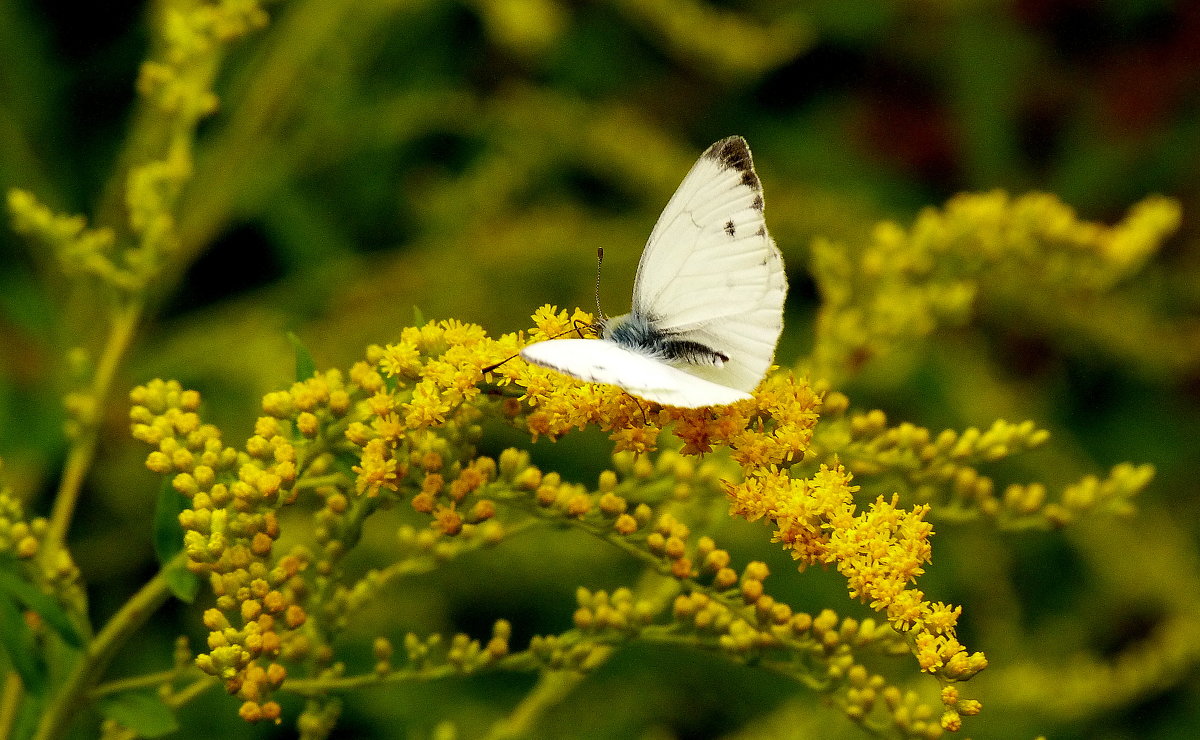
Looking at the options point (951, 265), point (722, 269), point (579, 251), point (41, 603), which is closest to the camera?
point (41, 603)

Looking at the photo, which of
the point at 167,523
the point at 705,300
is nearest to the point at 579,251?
the point at 705,300

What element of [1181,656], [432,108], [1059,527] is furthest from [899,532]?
[432,108]

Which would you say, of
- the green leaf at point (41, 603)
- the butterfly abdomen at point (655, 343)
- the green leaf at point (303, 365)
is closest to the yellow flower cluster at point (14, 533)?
the green leaf at point (41, 603)

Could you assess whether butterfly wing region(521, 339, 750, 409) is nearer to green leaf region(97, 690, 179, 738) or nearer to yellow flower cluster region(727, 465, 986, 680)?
yellow flower cluster region(727, 465, 986, 680)

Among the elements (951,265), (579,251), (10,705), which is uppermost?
(579,251)

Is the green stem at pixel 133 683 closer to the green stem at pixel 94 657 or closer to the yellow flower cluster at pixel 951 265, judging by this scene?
the green stem at pixel 94 657

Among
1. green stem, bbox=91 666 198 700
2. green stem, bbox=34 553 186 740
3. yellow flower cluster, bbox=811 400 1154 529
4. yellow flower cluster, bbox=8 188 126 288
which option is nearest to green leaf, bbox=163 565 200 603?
green stem, bbox=34 553 186 740

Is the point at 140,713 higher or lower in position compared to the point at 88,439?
lower

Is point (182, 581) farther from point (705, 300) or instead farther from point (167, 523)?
point (705, 300)
